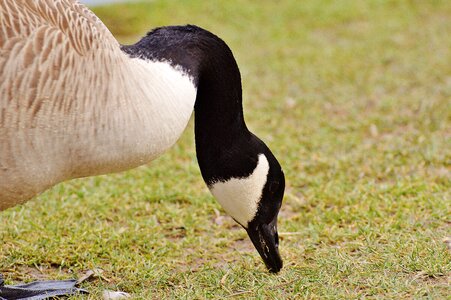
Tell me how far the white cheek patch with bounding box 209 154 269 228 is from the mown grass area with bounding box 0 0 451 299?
44 centimetres

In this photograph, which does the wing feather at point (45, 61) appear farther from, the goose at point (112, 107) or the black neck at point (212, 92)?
the black neck at point (212, 92)

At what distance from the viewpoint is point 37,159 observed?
3.90 m

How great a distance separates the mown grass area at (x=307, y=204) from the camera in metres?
4.60

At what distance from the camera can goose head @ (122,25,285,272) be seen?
452 centimetres

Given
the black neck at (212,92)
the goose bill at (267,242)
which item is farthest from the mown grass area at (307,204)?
the black neck at (212,92)

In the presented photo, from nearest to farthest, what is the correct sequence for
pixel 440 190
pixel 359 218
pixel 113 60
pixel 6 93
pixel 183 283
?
pixel 6 93 → pixel 113 60 → pixel 183 283 → pixel 359 218 → pixel 440 190

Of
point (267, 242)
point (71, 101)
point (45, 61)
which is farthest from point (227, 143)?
point (45, 61)

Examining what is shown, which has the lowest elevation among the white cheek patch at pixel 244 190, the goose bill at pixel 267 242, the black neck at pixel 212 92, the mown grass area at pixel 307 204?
the mown grass area at pixel 307 204

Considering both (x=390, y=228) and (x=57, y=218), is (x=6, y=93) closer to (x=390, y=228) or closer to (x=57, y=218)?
(x=57, y=218)

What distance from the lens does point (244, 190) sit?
184 inches

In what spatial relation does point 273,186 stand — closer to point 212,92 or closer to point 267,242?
point 267,242

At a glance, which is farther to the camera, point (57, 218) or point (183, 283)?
point (57, 218)

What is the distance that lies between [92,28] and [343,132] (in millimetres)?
4384

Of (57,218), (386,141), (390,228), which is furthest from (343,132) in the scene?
(57,218)
